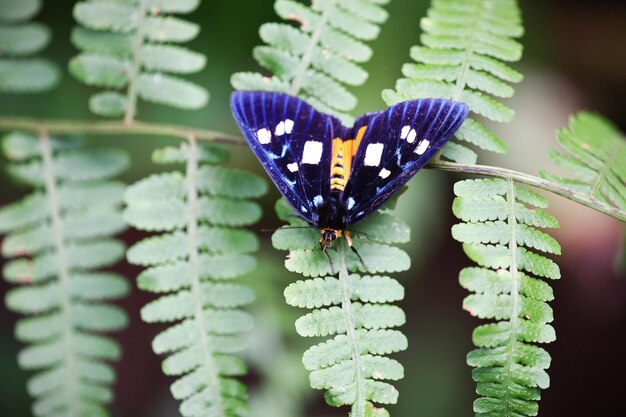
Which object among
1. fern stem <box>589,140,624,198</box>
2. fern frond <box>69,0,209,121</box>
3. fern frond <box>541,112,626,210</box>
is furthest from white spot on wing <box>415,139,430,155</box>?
fern frond <box>69,0,209,121</box>

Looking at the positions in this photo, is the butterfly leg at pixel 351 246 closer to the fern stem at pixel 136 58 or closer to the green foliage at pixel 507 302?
the green foliage at pixel 507 302

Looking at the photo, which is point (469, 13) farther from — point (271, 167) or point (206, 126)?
point (206, 126)

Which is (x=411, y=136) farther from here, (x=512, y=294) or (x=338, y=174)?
(x=512, y=294)

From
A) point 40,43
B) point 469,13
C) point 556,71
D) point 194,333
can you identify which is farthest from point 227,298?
point 556,71

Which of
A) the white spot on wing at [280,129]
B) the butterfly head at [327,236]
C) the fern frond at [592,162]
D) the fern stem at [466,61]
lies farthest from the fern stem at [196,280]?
the fern frond at [592,162]

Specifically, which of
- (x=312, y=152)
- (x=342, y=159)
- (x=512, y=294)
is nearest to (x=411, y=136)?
(x=342, y=159)
